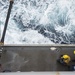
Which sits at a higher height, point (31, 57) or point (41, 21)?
point (41, 21)

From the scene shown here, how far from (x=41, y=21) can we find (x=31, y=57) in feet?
1.18

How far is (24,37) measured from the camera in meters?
1.42

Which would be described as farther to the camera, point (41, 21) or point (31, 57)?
point (41, 21)

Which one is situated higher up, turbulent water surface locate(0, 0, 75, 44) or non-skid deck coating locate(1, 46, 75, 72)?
turbulent water surface locate(0, 0, 75, 44)

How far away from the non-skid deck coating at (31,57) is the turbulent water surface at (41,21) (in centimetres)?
8

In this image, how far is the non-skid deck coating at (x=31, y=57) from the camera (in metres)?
1.34

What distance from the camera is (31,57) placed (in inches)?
53.2

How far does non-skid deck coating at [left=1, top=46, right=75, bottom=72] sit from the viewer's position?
1343 mm

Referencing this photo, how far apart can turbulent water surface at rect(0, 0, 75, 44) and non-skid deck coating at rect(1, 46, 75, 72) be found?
8 cm

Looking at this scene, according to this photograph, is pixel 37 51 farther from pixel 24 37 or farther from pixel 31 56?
pixel 24 37

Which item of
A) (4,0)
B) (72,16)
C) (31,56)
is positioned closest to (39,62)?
(31,56)

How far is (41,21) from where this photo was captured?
1.46 meters

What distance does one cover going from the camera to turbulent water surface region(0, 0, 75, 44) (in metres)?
1.42

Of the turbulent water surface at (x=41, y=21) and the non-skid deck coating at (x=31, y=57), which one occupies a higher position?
the turbulent water surface at (x=41, y=21)
